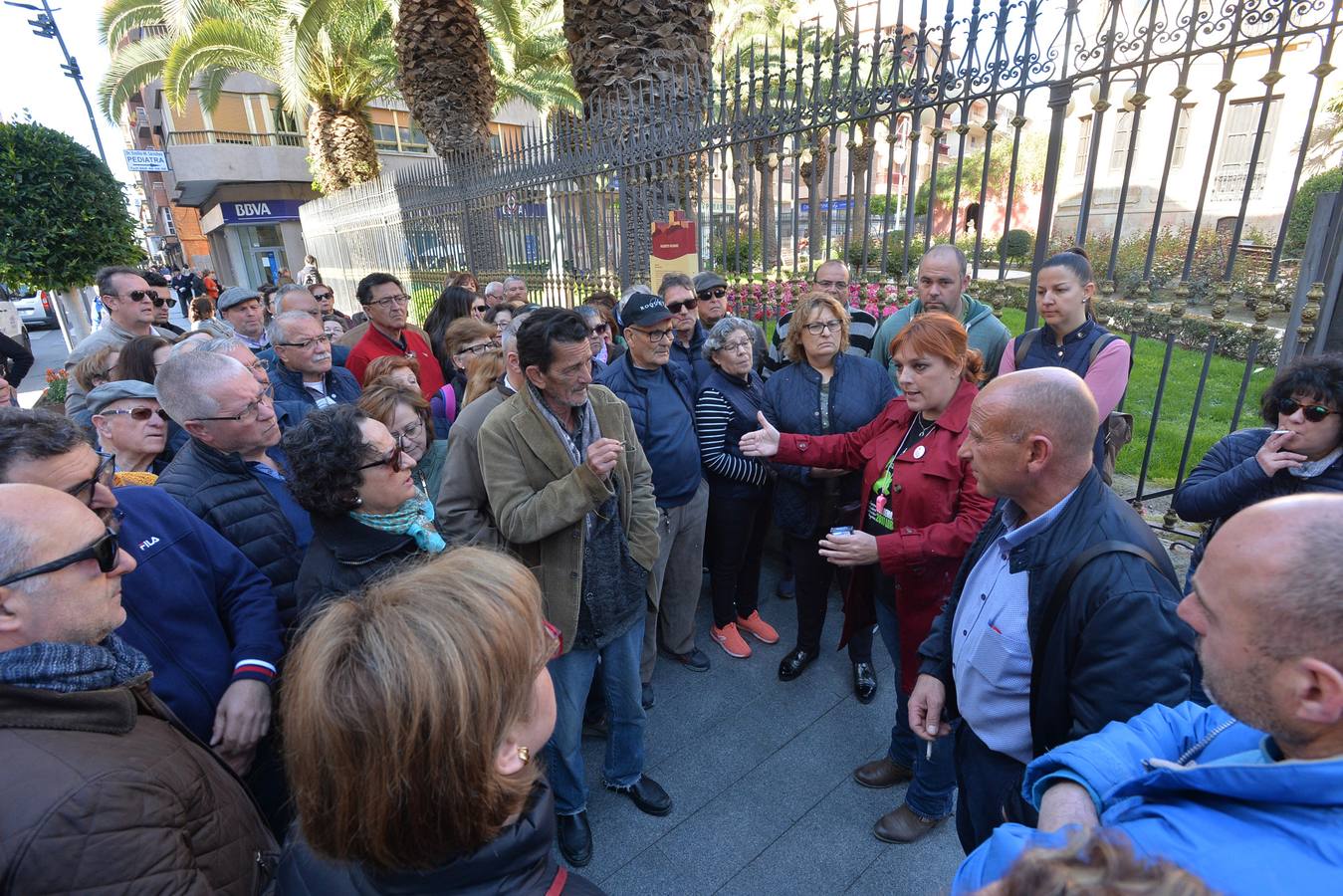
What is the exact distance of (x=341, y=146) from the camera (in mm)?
15914

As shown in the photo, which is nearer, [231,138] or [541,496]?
[541,496]

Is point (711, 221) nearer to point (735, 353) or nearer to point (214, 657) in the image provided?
point (735, 353)

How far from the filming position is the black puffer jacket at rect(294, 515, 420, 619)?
1816 millimetres

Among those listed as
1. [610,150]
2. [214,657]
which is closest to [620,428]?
[214,657]

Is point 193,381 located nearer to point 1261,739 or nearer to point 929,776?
point 1261,739

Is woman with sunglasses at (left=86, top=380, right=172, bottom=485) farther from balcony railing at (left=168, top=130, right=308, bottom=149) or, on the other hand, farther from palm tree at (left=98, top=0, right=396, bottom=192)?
balcony railing at (left=168, top=130, right=308, bottom=149)

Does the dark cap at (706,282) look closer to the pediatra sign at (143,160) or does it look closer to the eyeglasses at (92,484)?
the eyeglasses at (92,484)

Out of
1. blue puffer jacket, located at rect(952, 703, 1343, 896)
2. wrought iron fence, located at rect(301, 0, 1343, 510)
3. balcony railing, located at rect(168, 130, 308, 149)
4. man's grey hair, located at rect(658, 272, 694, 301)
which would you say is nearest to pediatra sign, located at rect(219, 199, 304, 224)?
balcony railing, located at rect(168, 130, 308, 149)

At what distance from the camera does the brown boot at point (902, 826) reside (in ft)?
8.24

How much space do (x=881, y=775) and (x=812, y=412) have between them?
169 cm

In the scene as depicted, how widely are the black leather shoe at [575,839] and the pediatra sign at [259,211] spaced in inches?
1118

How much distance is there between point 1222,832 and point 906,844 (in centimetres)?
204

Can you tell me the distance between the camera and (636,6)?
6.36 metres

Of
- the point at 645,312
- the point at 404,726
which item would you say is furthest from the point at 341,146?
the point at 404,726
